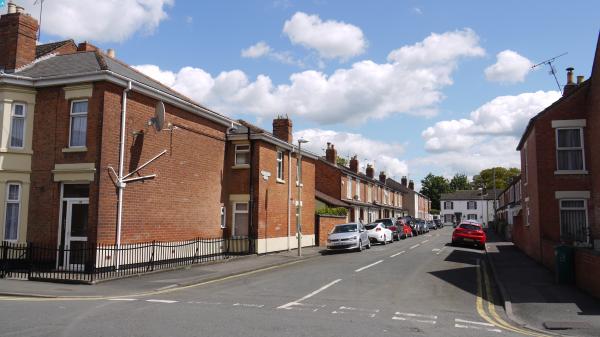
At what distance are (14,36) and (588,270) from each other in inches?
829

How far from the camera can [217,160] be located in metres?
24.0

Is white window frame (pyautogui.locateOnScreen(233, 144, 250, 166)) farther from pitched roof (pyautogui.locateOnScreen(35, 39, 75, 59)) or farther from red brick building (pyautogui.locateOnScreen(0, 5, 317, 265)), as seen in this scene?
pitched roof (pyautogui.locateOnScreen(35, 39, 75, 59))

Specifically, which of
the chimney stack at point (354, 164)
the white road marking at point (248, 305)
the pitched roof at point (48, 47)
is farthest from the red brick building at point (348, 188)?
the white road marking at point (248, 305)

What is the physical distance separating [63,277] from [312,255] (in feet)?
43.0

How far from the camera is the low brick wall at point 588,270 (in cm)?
1261

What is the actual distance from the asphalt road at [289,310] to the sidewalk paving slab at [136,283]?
0.89 meters

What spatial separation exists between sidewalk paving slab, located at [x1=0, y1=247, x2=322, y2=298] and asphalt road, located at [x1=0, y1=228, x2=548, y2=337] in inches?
35.1

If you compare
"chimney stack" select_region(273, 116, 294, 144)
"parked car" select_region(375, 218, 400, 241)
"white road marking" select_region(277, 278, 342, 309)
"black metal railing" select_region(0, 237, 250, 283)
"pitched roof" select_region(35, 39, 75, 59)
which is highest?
"pitched roof" select_region(35, 39, 75, 59)

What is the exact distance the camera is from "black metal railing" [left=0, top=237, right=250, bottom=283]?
15.6 metres

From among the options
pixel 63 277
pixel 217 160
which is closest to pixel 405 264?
pixel 217 160

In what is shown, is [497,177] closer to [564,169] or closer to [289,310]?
[564,169]

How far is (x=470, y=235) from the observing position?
3164 cm

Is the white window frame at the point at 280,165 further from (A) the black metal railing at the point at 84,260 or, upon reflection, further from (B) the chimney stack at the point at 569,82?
(B) the chimney stack at the point at 569,82

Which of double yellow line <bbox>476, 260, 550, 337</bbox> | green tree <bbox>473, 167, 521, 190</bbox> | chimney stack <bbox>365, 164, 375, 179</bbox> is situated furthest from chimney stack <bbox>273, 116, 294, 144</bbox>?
green tree <bbox>473, 167, 521, 190</bbox>
